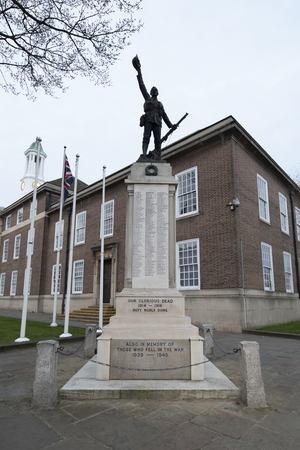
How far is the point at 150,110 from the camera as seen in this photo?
7371 mm

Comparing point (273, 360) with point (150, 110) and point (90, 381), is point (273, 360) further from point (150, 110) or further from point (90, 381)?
point (150, 110)

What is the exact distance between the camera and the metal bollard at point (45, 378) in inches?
174

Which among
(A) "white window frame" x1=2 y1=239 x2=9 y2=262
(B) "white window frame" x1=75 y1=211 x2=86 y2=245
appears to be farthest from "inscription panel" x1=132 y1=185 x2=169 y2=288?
(A) "white window frame" x1=2 y1=239 x2=9 y2=262

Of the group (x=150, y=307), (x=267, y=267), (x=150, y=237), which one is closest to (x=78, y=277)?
(x=267, y=267)

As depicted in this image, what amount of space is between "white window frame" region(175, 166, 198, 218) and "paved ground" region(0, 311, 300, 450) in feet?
38.9

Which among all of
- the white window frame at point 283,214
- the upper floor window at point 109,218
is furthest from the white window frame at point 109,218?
the white window frame at point 283,214

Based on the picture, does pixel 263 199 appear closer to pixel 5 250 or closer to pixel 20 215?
pixel 20 215

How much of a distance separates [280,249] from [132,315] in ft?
51.1

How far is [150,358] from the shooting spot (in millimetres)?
5387

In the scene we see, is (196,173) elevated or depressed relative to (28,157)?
depressed

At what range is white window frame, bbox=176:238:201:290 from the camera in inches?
612

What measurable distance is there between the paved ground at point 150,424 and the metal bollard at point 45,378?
0.13 meters

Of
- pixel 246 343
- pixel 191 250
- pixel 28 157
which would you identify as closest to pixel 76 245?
pixel 191 250

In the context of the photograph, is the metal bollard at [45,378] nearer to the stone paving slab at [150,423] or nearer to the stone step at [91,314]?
the stone paving slab at [150,423]
